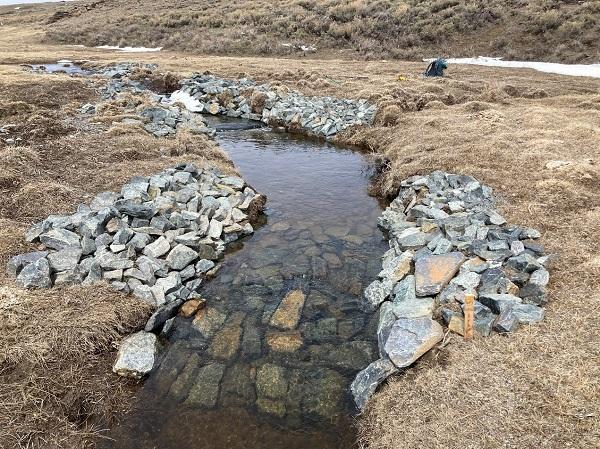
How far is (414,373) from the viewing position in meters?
5.98

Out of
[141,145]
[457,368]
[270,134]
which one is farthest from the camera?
[270,134]

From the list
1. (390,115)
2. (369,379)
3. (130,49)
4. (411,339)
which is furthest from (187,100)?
(130,49)

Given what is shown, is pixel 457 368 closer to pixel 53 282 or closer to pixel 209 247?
pixel 209 247

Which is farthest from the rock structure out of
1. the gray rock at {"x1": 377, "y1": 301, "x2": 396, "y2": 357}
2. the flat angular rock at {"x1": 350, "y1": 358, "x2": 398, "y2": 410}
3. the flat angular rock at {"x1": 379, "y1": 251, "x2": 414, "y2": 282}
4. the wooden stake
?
the wooden stake

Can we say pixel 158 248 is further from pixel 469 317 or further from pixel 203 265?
pixel 469 317

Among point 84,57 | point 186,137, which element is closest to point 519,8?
point 186,137

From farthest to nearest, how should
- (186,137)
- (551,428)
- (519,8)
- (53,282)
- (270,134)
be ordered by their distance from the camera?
(519,8)
(270,134)
(186,137)
(53,282)
(551,428)

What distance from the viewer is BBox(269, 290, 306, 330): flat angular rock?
7828mm

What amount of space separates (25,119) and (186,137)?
671 centimetres

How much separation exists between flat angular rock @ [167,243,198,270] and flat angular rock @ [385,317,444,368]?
4786 millimetres

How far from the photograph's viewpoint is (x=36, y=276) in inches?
296

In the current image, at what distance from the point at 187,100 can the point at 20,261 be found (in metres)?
19.8

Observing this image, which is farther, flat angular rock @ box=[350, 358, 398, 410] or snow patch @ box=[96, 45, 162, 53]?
snow patch @ box=[96, 45, 162, 53]

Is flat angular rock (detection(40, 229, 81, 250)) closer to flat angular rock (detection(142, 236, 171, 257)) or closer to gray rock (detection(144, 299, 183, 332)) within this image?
flat angular rock (detection(142, 236, 171, 257))
